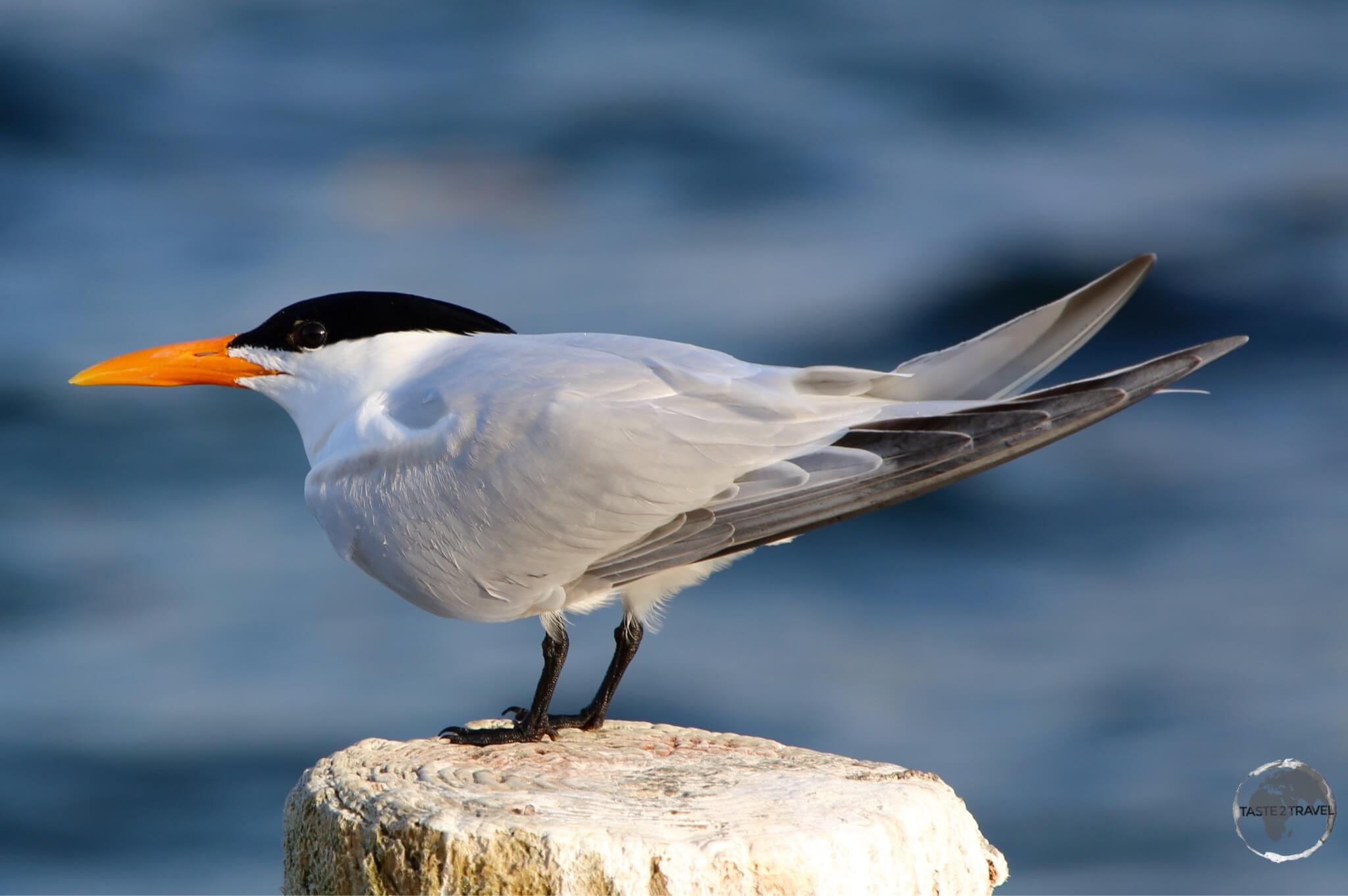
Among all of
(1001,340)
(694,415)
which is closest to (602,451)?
(694,415)

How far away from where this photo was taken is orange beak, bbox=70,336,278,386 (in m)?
4.80

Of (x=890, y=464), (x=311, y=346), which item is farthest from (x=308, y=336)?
(x=890, y=464)

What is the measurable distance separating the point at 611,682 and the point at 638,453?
0.81m

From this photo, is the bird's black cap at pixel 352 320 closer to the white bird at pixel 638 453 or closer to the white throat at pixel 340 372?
the white throat at pixel 340 372

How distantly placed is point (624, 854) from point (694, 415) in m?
1.46

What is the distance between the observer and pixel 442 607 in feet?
14.0

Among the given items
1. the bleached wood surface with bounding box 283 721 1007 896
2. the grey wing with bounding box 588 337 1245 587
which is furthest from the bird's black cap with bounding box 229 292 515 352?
the bleached wood surface with bounding box 283 721 1007 896

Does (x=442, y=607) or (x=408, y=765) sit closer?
(x=408, y=765)

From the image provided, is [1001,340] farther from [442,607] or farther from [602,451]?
[442,607]

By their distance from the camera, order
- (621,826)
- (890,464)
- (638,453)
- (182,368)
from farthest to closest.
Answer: (182,368), (638,453), (890,464), (621,826)

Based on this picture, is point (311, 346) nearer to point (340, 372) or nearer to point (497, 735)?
point (340, 372)

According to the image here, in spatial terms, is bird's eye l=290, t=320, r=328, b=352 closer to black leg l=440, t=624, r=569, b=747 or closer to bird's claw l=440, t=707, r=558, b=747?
black leg l=440, t=624, r=569, b=747

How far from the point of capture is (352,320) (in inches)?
183

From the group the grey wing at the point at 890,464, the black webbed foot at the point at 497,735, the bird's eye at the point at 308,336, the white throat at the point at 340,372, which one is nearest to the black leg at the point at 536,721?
the black webbed foot at the point at 497,735
